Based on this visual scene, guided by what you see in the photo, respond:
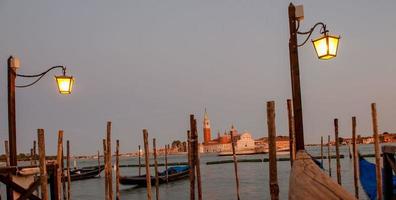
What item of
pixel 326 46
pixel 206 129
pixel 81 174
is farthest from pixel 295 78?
pixel 206 129

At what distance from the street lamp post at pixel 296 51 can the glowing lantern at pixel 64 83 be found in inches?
125

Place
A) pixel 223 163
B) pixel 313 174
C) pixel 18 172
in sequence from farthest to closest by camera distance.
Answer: pixel 223 163 → pixel 18 172 → pixel 313 174

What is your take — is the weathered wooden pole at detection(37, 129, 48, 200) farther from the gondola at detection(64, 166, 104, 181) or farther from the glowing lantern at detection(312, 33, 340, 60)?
the gondola at detection(64, 166, 104, 181)

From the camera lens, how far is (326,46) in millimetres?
4719

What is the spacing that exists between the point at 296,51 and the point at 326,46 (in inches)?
14.9

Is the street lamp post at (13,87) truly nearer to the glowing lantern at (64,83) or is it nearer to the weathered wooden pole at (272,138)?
the glowing lantern at (64,83)

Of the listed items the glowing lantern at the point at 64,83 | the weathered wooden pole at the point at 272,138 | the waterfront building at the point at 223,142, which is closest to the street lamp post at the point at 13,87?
the glowing lantern at the point at 64,83

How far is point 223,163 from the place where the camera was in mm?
71250

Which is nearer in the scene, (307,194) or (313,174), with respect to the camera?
(307,194)

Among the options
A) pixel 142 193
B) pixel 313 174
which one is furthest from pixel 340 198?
pixel 142 193

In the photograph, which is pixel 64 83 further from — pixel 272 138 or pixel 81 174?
pixel 81 174

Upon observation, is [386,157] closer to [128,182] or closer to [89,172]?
[128,182]

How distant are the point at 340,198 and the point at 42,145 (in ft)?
15.2

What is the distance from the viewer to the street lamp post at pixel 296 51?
4.43 m
